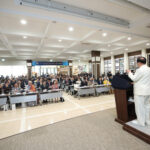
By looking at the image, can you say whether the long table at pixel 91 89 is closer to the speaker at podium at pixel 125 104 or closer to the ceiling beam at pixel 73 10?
the speaker at podium at pixel 125 104

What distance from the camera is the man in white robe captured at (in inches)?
86.7

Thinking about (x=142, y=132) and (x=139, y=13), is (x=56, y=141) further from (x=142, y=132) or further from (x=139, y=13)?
(x=139, y=13)

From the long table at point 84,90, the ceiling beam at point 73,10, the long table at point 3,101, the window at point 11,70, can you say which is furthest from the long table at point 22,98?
the window at point 11,70

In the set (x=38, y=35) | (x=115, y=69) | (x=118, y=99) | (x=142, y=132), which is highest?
(x=38, y=35)

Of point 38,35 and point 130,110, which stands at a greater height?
point 38,35

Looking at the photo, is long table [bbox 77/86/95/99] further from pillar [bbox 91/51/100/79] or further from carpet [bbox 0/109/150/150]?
pillar [bbox 91/51/100/79]

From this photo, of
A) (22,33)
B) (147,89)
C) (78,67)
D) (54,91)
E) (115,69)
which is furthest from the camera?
(78,67)

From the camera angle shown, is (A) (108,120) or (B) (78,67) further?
(B) (78,67)

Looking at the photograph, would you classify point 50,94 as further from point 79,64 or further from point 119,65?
point 79,64

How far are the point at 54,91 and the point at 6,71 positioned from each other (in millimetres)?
11826

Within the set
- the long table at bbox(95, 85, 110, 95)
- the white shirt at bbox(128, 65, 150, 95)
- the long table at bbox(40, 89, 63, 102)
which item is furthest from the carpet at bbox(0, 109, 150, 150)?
the long table at bbox(95, 85, 110, 95)

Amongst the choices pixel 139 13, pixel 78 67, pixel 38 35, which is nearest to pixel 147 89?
pixel 139 13

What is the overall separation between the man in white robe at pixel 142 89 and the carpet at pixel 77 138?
56 cm

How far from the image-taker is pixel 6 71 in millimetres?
13586
